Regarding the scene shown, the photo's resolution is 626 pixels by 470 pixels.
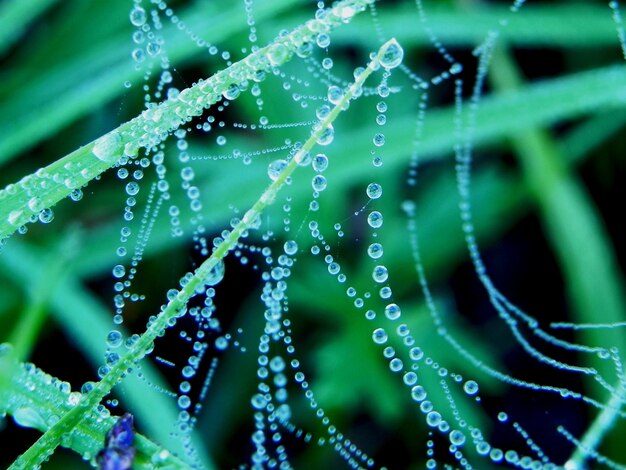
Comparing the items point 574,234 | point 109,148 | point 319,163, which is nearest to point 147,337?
point 109,148

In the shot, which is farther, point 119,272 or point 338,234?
point 338,234

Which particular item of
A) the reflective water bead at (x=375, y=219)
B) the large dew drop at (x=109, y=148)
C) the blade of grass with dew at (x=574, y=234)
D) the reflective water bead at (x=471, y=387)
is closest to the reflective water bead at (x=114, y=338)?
the large dew drop at (x=109, y=148)

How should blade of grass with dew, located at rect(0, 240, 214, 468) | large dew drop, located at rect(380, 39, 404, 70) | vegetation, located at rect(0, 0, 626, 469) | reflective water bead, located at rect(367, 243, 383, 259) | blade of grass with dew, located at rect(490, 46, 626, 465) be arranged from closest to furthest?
1. large dew drop, located at rect(380, 39, 404, 70)
2. reflective water bead, located at rect(367, 243, 383, 259)
3. blade of grass with dew, located at rect(0, 240, 214, 468)
4. vegetation, located at rect(0, 0, 626, 469)
5. blade of grass with dew, located at rect(490, 46, 626, 465)

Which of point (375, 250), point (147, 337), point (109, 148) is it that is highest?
point (375, 250)

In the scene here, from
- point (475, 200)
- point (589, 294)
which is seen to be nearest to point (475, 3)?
point (475, 200)

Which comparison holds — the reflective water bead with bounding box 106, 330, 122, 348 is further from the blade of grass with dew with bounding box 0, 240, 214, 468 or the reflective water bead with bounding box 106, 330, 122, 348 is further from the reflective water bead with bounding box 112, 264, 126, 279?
the blade of grass with dew with bounding box 0, 240, 214, 468

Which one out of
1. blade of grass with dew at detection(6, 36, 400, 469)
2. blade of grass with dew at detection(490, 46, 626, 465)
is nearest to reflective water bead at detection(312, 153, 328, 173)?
blade of grass with dew at detection(6, 36, 400, 469)

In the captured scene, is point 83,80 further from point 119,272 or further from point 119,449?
point 119,449

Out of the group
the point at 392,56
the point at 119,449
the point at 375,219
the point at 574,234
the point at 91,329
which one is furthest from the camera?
the point at 574,234

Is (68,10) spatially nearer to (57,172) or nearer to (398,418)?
(57,172)
